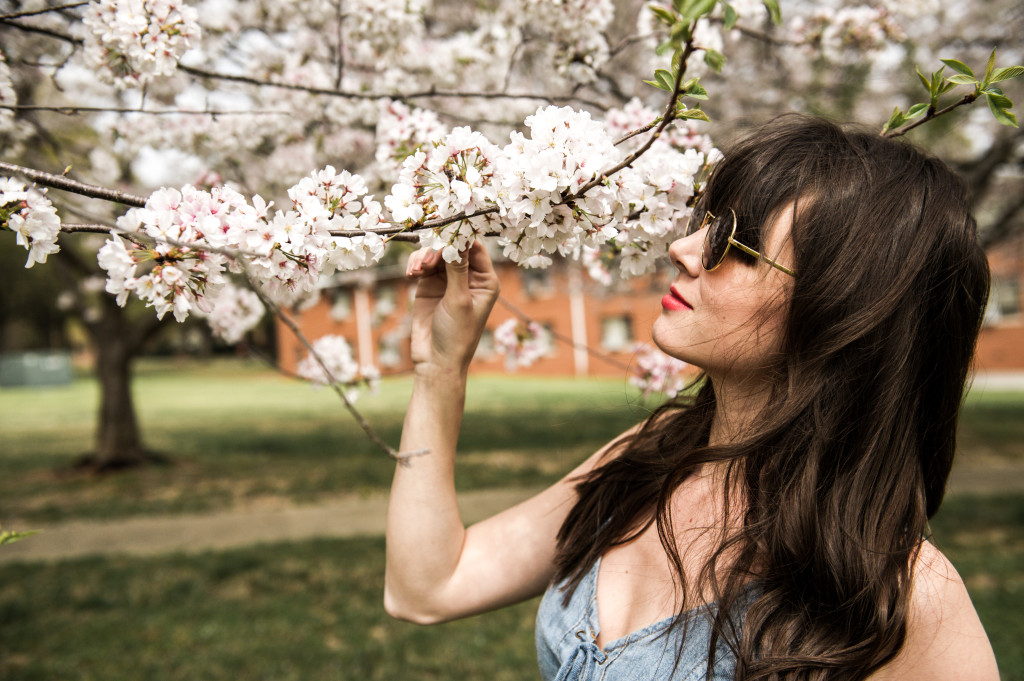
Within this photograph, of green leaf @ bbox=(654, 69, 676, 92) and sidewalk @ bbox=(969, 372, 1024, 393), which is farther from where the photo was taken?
sidewalk @ bbox=(969, 372, 1024, 393)

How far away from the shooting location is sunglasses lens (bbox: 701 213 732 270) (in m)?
1.24

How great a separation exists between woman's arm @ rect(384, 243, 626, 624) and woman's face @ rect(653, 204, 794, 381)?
366 millimetres

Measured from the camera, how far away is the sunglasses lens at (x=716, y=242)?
1.24 metres

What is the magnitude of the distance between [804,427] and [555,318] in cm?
2256

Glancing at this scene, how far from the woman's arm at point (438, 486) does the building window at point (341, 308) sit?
85.9 ft

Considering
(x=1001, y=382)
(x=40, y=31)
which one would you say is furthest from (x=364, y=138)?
(x=1001, y=382)

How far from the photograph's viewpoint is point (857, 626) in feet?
3.58

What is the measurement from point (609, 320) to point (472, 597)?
72.7 ft

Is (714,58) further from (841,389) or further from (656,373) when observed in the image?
(656,373)

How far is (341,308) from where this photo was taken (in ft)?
88.7

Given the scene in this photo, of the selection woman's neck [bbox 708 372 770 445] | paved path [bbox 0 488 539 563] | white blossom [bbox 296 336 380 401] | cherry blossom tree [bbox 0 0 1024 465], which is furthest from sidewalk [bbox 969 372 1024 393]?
woman's neck [bbox 708 372 770 445]

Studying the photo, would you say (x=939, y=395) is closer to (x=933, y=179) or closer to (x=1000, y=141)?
(x=933, y=179)

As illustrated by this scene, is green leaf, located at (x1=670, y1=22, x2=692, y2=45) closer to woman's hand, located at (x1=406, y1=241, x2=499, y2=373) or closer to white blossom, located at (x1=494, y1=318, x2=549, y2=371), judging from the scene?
woman's hand, located at (x1=406, y1=241, x2=499, y2=373)

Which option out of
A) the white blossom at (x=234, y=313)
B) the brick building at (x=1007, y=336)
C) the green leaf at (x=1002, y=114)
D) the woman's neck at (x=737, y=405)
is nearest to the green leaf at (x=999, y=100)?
the green leaf at (x=1002, y=114)
